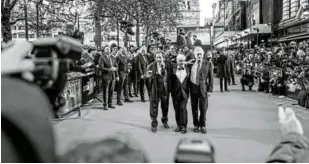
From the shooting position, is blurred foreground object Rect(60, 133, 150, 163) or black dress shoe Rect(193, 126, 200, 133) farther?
black dress shoe Rect(193, 126, 200, 133)

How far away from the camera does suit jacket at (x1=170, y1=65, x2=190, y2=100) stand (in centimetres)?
694

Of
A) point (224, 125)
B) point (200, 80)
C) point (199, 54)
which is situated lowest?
point (224, 125)

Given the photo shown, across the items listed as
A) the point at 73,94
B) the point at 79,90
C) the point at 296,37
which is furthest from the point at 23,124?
the point at 296,37

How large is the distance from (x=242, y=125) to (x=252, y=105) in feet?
10.4

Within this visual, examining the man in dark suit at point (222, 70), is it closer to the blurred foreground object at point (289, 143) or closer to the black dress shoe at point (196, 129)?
the black dress shoe at point (196, 129)

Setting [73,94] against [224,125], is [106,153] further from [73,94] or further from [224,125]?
[73,94]

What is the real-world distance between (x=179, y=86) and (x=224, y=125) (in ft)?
4.34

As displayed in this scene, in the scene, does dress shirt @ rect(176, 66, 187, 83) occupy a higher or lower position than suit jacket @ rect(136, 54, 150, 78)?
lower

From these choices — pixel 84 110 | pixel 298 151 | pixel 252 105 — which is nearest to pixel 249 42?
pixel 252 105

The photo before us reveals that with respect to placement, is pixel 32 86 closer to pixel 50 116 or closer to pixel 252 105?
pixel 50 116

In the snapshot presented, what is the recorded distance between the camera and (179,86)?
694 cm

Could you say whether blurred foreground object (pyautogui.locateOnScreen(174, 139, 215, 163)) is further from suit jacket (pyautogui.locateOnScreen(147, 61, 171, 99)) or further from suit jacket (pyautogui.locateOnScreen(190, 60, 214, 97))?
suit jacket (pyautogui.locateOnScreen(147, 61, 171, 99))

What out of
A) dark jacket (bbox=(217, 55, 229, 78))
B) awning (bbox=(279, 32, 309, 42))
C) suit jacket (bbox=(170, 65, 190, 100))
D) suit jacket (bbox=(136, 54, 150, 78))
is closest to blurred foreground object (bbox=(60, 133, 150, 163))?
suit jacket (bbox=(170, 65, 190, 100))

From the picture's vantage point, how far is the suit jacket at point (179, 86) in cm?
694
